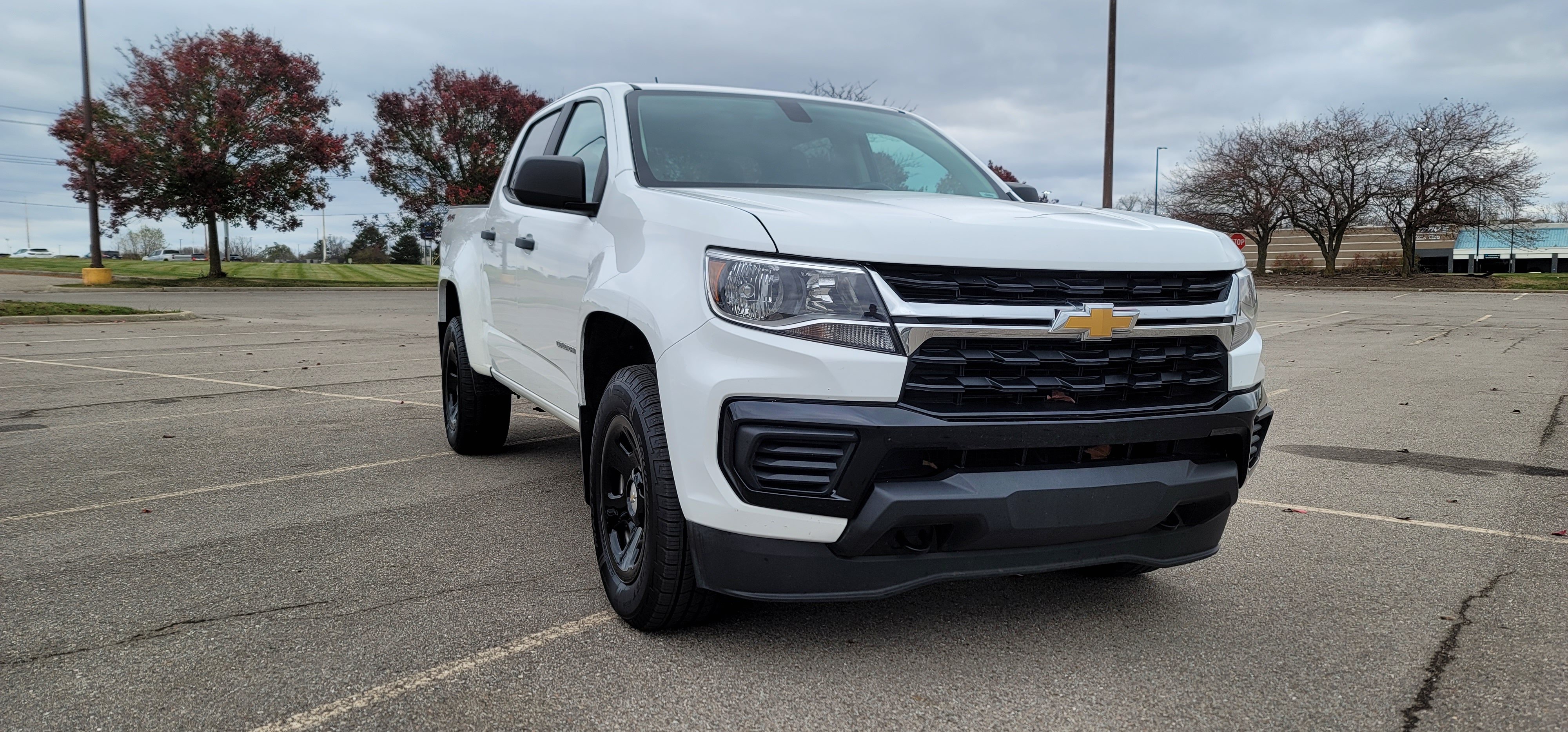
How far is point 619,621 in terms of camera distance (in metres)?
3.42

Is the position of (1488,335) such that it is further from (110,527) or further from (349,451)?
(110,527)

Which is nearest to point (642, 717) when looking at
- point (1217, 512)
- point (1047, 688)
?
point (1047, 688)

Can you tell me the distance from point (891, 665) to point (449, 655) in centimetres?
127

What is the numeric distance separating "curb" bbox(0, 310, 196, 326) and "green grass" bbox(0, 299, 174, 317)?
0.22 metres

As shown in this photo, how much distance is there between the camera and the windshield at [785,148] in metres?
3.95

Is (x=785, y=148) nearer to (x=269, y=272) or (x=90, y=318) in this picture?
(x=90, y=318)

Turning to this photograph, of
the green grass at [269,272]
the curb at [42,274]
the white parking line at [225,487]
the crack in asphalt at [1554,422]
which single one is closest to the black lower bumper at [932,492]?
the white parking line at [225,487]

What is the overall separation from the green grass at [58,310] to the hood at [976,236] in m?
18.5

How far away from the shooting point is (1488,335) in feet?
55.6

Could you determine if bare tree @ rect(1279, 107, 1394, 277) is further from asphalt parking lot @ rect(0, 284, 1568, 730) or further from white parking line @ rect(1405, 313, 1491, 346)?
asphalt parking lot @ rect(0, 284, 1568, 730)

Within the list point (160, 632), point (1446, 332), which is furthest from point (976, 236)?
point (1446, 332)

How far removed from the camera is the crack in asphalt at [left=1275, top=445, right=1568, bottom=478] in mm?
5973

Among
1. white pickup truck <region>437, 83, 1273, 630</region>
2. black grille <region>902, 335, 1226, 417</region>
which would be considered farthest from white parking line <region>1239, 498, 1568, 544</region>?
black grille <region>902, 335, 1226, 417</region>

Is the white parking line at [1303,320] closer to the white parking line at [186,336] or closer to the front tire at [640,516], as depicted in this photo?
the white parking line at [186,336]
